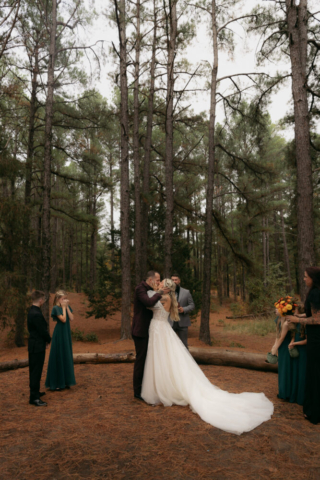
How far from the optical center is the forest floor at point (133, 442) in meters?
3.23

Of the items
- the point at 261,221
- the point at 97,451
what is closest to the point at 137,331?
the point at 97,451

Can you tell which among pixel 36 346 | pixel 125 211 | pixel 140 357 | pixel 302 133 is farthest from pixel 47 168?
pixel 140 357

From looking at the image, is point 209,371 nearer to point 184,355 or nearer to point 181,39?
point 184,355

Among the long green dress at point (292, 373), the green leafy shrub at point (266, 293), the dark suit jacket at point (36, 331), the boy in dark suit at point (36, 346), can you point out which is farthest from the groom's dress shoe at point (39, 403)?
the green leafy shrub at point (266, 293)

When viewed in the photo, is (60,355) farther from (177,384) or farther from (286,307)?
(286,307)

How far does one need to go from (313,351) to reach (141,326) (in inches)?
106

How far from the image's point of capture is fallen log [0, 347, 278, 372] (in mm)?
7461

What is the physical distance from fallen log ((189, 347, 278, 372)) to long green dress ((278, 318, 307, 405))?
76.2 inches

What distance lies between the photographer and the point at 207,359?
7.86m

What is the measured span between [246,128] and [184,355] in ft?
27.9

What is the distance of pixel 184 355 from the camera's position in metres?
5.46

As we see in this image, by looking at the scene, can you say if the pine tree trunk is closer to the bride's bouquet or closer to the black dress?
the bride's bouquet

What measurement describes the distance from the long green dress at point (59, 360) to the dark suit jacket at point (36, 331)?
62cm

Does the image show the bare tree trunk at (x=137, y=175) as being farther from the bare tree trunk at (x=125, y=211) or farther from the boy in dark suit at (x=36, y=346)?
the boy in dark suit at (x=36, y=346)
